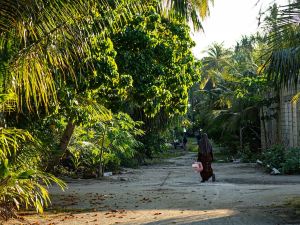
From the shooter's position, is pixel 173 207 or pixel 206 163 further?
pixel 206 163

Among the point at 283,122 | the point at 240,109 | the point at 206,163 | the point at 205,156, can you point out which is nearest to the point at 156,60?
the point at 205,156

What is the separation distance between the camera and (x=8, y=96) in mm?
6250

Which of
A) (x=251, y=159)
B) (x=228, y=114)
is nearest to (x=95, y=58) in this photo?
(x=251, y=159)

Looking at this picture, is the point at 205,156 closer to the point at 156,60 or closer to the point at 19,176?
the point at 156,60

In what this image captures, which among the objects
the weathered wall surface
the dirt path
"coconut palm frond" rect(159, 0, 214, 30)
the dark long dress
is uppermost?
"coconut palm frond" rect(159, 0, 214, 30)

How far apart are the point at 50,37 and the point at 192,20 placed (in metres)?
4.43

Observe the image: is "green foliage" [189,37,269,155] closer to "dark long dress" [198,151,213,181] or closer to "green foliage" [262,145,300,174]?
"green foliage" [262,145,300,174]

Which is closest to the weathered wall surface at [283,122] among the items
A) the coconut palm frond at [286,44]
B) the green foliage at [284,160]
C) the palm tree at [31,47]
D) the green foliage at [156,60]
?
the green foliage at [284,160]

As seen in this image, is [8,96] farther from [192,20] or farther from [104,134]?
[104,134]

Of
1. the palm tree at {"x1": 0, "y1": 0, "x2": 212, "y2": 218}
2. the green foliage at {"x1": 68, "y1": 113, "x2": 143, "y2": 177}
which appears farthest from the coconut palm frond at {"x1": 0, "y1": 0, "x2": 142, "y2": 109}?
the green foliage at {"x1": 68, "y1": 113, "x2": 143, "y2": 177}

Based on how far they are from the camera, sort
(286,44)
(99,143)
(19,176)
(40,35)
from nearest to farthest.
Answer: (40,35) → (19,176) → (286,44) → (99,143)

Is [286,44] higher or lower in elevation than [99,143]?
higher

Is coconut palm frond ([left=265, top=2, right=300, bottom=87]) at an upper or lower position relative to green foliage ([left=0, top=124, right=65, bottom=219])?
upper

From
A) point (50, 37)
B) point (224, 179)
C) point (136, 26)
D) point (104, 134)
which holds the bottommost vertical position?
point (224, 179)
